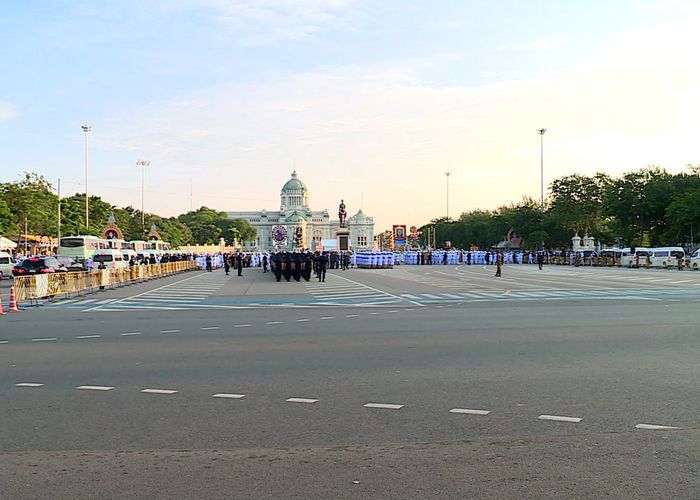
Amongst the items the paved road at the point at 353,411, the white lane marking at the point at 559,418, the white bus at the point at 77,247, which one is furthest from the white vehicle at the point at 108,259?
the white lane marking at the point at 559,418

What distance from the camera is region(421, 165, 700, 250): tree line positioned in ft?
232

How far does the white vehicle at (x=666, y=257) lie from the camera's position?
60.4 meters

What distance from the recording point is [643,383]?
959cm

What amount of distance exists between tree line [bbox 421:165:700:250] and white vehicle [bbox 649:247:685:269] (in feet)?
15.8

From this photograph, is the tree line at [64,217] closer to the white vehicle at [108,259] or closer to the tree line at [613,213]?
the white vehicle at [108,259]

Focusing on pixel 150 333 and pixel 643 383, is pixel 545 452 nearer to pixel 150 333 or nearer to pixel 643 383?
pixel 643 383

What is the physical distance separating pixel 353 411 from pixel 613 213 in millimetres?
75300

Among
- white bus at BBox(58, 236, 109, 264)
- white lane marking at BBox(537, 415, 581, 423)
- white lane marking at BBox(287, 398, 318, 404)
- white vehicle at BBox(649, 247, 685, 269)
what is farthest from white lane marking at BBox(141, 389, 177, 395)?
white vehicle at BBox(649, 247, 685, 269)

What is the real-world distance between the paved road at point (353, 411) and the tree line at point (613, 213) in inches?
2280

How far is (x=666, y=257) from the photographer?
202ft

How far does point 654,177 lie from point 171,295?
204 feet

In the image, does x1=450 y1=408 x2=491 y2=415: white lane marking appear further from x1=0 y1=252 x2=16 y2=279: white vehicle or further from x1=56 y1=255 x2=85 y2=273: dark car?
x1=0 y1=252 x2=16 y2=279: white vehicle

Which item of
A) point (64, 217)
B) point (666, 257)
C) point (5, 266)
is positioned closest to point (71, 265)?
point (5, 266)

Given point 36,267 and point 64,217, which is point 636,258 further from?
point 64,217
